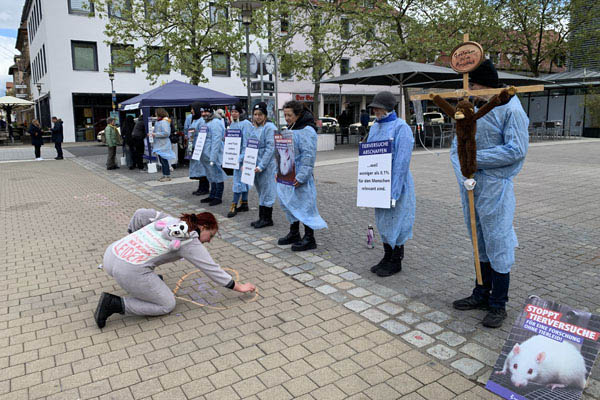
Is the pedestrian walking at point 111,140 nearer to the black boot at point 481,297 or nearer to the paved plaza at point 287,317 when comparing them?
the paved plaza at point 287,317

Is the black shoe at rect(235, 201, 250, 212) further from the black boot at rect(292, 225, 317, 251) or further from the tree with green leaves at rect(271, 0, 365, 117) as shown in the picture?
the tree with green leaves at rect(271, 0, 365, 117)

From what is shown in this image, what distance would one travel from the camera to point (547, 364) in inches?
99.2

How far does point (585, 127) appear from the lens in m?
26.1

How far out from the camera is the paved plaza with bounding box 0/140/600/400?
2898 mm

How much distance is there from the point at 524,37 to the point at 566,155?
559 inches

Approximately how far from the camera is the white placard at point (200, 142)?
8.66 meters

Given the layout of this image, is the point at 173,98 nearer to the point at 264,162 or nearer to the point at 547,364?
the point at 264,162

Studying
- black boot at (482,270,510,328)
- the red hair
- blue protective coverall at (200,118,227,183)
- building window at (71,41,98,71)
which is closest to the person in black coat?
blue protective coverall at (200,118,227,183)

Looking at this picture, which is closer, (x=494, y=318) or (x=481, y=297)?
(x=494, y=318)

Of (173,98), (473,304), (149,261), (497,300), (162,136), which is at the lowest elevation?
(473,304)

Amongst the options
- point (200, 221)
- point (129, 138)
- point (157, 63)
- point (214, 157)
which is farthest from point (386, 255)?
point (157, 63)

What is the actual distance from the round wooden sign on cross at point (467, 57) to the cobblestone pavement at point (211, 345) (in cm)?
199

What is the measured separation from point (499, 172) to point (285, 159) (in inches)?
112

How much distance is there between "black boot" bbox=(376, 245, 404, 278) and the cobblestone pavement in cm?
38
